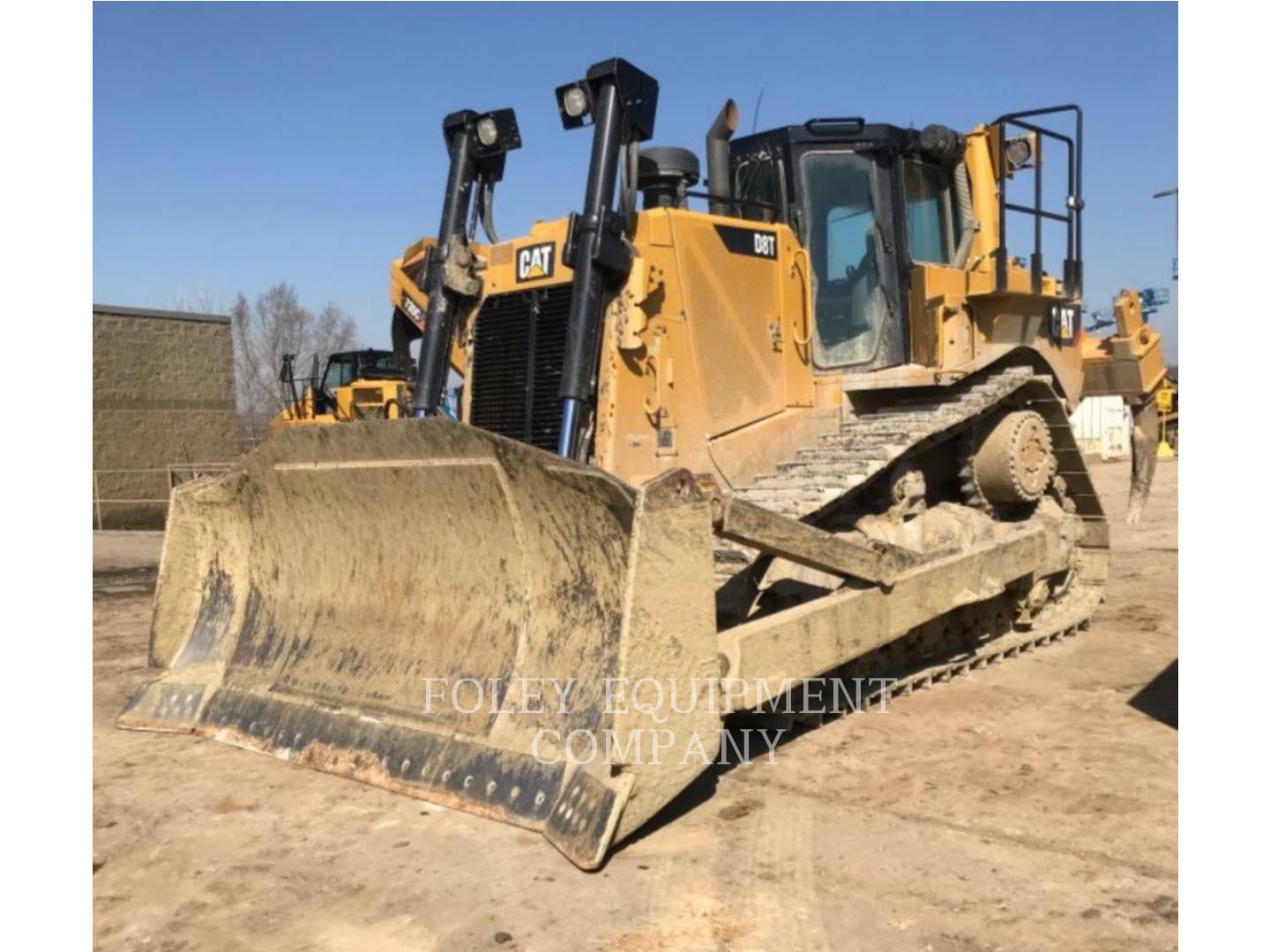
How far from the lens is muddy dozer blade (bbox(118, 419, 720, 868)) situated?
4.04 meters

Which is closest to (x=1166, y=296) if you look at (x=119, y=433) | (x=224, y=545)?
(x=119, y=433)

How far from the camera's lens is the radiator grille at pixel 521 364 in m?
5.93

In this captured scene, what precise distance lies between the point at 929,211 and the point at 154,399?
1612cm

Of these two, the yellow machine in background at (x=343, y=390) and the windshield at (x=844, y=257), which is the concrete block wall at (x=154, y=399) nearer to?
the yellow machine in background at (x=343, y=390)

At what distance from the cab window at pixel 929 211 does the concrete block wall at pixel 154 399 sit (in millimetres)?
15566

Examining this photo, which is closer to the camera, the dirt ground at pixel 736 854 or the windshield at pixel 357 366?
the dirt ground at pixel 736 854

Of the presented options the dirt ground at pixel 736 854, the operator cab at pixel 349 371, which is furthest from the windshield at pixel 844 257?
the operator cab at pixel 349 371

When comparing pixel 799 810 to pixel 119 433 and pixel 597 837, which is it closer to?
pixel 597 837

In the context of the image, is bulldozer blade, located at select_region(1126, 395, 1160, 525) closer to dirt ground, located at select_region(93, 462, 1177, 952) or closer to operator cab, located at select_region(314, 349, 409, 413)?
dirt ground, located at select_region(93, 462, 1177, 952)

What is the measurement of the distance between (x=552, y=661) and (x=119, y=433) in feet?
56.5

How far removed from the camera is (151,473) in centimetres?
1966

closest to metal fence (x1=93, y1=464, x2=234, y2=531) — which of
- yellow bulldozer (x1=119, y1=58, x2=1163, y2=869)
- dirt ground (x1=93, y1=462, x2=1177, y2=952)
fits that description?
yellow bulldozer (x1=119, y1=58, x2=1163, y2=869)

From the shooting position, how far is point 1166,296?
33938 mm

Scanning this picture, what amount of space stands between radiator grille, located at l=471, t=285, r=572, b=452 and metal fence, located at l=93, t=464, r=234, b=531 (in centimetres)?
1343
